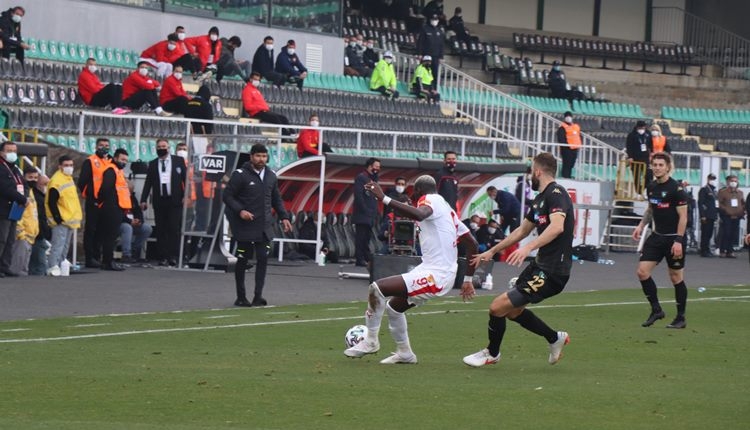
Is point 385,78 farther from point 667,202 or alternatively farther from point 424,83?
point 667,202

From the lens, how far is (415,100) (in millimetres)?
38125

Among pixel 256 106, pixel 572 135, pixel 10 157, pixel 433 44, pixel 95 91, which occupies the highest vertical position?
pixel 433 44

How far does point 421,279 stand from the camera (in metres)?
12.2

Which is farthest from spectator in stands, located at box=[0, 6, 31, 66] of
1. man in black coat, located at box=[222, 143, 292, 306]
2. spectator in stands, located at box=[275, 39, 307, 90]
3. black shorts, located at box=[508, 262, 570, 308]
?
black shorts, located at box=[508, 262, 570, 308]

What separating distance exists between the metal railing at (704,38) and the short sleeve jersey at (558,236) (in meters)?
42.6

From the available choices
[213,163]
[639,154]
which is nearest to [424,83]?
[639,154]

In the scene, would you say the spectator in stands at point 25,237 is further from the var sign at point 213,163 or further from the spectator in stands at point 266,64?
the spectator in stands at point 266,64

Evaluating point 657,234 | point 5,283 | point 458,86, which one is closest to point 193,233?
point 5,283

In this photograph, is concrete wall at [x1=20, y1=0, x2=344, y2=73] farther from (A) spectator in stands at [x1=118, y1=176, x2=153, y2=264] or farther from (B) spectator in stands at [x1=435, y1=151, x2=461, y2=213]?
(B) spectator in stands at [x1=435, y1=151, x2=461, y2=213]

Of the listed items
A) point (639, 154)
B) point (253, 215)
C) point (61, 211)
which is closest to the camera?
point (253, 215)

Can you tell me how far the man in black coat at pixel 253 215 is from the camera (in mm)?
17938

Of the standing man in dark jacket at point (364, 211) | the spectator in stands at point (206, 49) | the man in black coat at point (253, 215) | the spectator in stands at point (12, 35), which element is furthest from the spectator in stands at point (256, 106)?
the man in black coat at point (253, 215)

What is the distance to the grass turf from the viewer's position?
9.17m

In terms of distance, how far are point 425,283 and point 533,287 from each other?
95cm
